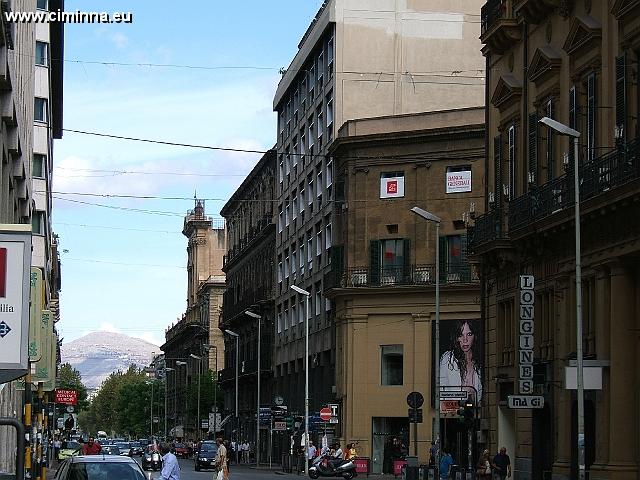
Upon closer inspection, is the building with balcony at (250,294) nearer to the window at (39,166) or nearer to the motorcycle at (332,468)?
the window at (39,166)

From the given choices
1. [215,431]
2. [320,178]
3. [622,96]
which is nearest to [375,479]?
[320,178]

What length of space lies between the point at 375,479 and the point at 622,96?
33.1m

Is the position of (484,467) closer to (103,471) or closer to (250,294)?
(103,471)

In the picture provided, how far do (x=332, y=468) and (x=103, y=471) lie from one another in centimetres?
3482

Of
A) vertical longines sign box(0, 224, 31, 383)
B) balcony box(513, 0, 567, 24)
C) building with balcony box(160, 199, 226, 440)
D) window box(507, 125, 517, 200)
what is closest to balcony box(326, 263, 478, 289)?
window box(507, 125, 517, 200)

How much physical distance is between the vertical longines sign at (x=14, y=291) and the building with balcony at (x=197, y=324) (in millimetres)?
122738

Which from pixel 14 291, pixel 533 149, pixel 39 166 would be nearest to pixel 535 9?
pixel 533 149

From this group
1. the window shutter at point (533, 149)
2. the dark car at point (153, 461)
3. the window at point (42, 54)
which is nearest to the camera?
the window shutter at point (533, 149)

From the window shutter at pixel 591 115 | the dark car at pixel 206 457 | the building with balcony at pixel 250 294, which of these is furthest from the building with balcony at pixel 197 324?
the window shutter at pixel 591 115

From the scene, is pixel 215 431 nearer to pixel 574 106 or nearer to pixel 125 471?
pixel 574 106

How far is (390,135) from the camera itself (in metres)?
70.1

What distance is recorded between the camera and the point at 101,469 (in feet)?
88.1

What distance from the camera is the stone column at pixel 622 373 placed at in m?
33.8

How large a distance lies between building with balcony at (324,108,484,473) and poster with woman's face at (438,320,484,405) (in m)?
0.14
